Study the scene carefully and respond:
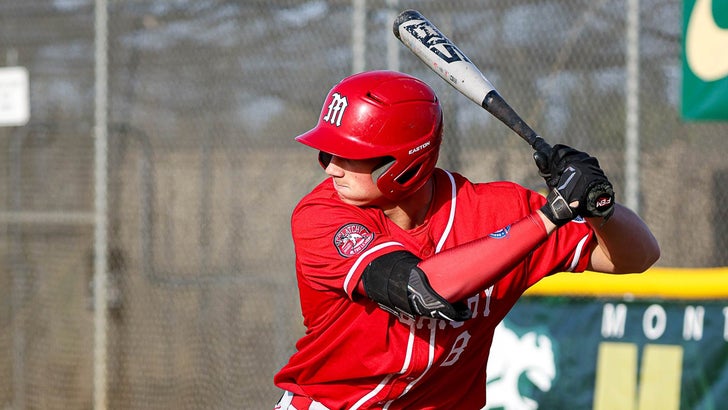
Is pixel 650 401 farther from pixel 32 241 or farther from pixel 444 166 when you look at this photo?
pixel 32 241

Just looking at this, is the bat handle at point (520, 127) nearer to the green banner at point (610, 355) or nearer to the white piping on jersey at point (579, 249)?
the white piping on jersey at point (579, 249)

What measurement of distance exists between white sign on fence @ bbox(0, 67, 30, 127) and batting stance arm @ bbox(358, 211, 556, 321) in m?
4.72

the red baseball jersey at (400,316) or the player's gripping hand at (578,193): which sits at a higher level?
the player's gripping hand at (578,193)

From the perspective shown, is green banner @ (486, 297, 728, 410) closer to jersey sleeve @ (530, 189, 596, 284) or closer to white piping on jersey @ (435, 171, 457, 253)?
jersey sleeve @ (530, 189, 596, 284)

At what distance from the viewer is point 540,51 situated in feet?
20.1

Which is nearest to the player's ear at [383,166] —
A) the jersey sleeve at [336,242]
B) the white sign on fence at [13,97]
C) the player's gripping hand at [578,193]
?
the jersey sleeve at [336,242]

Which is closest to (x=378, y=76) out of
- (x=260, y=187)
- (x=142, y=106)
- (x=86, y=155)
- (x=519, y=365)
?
(x=519, y=365)

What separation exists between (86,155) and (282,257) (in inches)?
78.1

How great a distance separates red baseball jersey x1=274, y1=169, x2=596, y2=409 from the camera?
3.12 meters

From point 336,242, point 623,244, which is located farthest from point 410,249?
point 623,244

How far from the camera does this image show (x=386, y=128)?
3.06 m

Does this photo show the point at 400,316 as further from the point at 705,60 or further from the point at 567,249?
the point at 705,60

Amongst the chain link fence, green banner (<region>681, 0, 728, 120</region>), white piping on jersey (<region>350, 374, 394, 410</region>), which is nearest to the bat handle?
white piping on jersey (<region>350, 374, 394, 410</region>)

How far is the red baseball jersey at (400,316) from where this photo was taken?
3115 millimetres
